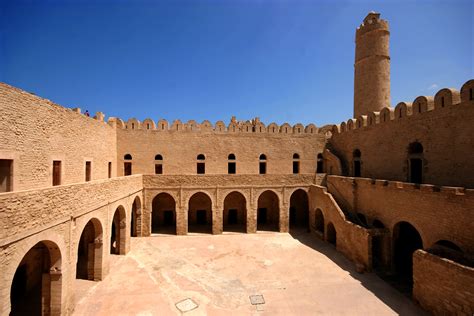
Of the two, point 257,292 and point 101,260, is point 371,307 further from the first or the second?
point 101,260

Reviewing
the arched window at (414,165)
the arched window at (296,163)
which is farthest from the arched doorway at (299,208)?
the arched window at (414,165)

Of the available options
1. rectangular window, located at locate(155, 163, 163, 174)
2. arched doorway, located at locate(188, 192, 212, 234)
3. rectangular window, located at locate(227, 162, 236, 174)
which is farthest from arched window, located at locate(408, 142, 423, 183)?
rectangular window, located at locate(155, 163, 163, 174)

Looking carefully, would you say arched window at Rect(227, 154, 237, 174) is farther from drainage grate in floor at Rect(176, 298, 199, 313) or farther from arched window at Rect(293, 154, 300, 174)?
drainage grate in floor at Rect(176, 298, 199, 313)

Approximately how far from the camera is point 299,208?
65.9 ft

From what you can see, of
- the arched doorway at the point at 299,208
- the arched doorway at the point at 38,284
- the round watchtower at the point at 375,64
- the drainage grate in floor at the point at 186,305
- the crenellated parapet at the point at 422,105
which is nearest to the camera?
the arched doorway at the point at 38,284

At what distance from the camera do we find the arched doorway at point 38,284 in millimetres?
7270

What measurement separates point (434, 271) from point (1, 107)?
624 inches

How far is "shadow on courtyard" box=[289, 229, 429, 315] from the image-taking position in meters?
8.58

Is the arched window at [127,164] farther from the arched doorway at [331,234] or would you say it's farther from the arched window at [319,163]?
the arched window at [319,163]

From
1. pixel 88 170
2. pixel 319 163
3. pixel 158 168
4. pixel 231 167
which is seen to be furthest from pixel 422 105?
pixel 88 170

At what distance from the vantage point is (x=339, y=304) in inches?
336

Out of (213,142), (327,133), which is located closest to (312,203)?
(327,133)

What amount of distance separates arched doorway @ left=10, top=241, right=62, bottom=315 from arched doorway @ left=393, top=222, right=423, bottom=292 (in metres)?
13.1

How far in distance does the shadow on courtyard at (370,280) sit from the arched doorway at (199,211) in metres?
7.81
